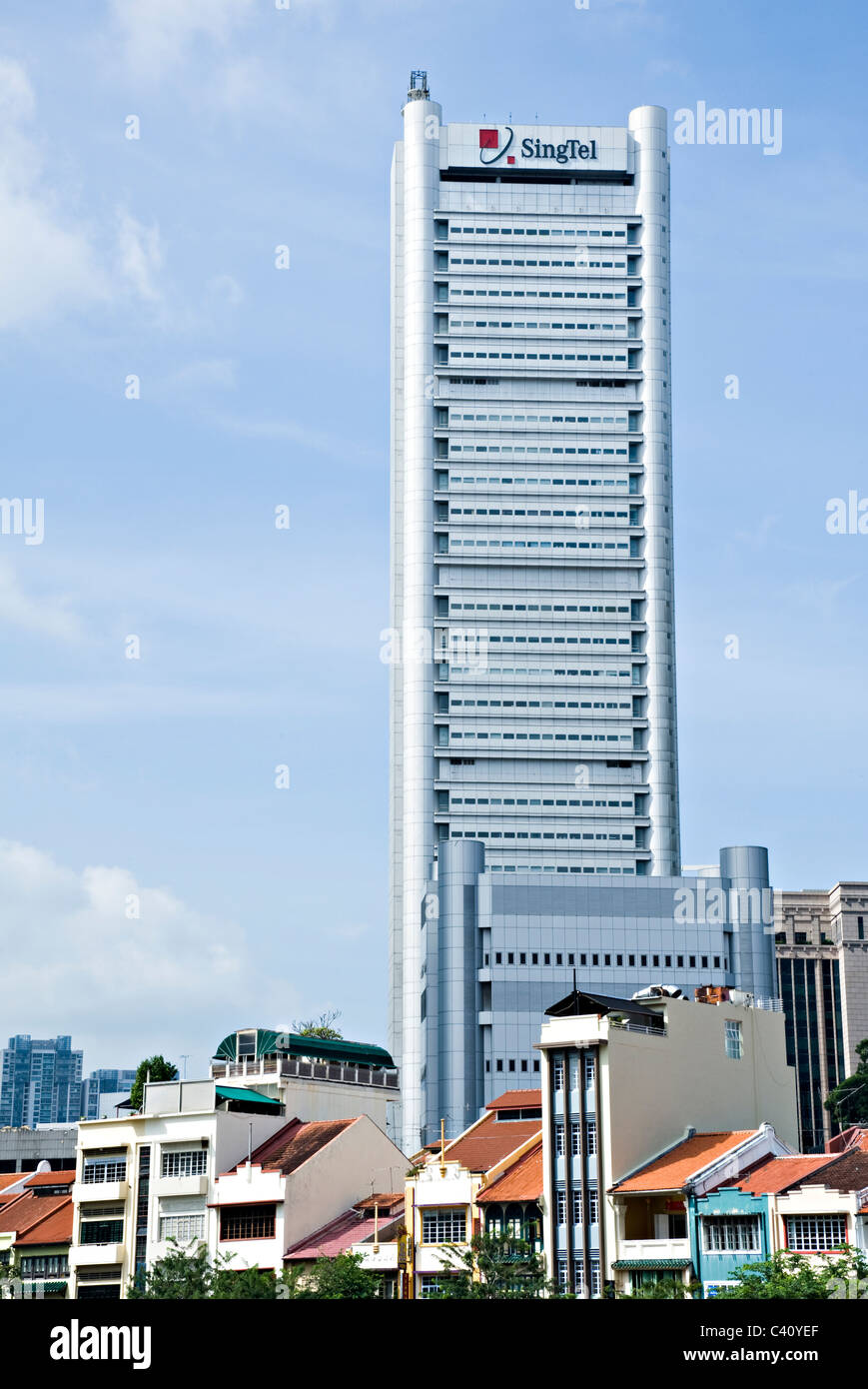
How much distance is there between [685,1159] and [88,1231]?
105ft

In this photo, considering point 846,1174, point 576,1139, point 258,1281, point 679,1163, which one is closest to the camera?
point 258,1281

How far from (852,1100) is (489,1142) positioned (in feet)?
333

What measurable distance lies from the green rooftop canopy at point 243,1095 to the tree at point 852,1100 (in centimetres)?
9568

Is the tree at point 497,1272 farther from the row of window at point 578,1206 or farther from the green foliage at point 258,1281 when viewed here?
the green foliage at point 258,1281

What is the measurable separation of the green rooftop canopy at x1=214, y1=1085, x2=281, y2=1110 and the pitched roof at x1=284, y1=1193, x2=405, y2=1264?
849 cm

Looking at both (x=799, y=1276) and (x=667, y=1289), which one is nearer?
(x=799, y=1276)

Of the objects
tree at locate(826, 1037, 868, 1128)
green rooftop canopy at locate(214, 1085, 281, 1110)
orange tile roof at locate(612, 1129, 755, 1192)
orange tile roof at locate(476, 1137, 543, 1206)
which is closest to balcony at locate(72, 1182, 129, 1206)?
green rooftop canopy at locate(214, 1085, 281, 1110)

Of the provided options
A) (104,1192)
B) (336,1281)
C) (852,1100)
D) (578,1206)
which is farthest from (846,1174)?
(852,1100)

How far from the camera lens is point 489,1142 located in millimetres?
87812

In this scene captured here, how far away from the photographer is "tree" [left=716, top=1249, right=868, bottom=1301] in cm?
6050

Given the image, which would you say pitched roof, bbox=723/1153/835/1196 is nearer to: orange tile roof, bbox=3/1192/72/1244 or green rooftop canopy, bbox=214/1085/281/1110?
green rooftop canopy, bbox=214/1085/281/1110

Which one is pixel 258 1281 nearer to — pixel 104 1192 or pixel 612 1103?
pixel 612 1103
